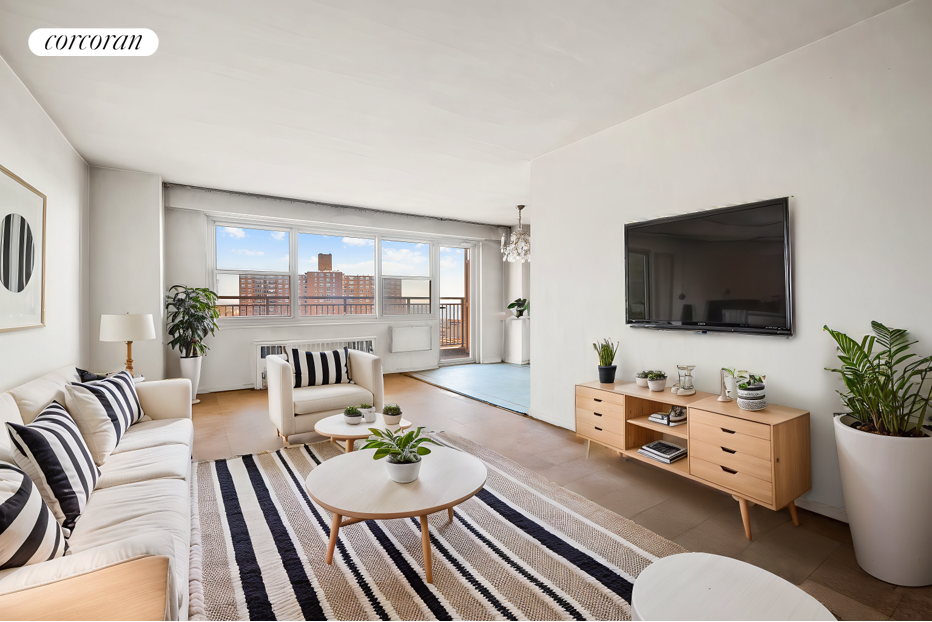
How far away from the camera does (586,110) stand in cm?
314

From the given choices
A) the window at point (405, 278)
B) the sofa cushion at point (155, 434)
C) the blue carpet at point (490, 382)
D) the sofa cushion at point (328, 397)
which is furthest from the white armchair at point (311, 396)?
the window at point (405, 278)

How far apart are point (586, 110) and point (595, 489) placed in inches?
99.3

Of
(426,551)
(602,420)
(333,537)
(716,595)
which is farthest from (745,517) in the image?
(333,537)

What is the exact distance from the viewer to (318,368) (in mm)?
3967

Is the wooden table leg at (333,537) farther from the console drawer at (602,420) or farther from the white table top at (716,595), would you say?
the console drawer at (602,420)

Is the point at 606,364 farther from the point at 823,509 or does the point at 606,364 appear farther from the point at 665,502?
the point at 823,509

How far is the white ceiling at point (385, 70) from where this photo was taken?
82.7 inches

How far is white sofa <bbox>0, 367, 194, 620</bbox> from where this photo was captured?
1.16 meters

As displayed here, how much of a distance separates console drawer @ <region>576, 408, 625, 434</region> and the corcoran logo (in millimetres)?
3354

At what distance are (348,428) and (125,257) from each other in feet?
10.4

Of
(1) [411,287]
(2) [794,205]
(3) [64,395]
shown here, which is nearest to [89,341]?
(3) [64,395]

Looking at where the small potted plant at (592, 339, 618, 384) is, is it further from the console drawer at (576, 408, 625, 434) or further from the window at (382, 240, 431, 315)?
the window at (382, 240, 431, 315)

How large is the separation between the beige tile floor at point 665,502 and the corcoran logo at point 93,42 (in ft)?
8.52

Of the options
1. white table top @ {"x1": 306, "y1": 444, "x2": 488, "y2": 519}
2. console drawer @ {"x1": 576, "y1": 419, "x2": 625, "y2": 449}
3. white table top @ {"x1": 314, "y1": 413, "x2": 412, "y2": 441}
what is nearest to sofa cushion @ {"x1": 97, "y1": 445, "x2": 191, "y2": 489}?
white table top @ {"x1": 306, "y1": 444, "x2": 488, "y2": 519}
